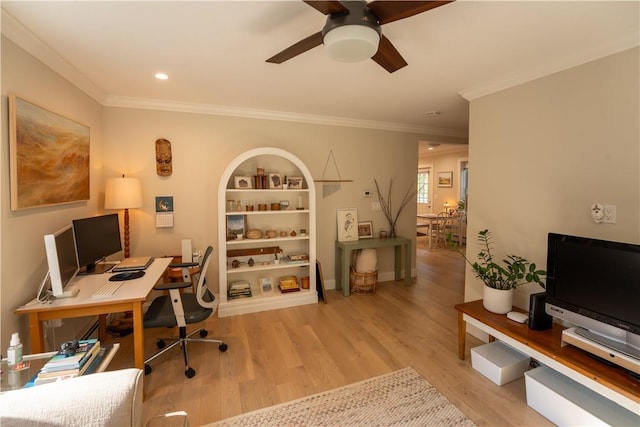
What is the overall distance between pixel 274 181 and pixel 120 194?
1608 millimetres

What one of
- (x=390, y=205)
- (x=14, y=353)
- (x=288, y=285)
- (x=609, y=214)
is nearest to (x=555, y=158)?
(x=609, y=214)

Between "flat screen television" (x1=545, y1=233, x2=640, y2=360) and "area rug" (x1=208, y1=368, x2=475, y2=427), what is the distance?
925 mm

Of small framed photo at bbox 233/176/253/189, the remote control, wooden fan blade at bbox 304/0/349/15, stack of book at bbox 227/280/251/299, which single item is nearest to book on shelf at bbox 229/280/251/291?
stack of book at bbox 227/280/251/299

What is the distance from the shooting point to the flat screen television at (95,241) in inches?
86.0

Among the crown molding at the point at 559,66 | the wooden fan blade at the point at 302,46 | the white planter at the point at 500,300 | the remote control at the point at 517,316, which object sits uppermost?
the crown molding at the point at 559,66

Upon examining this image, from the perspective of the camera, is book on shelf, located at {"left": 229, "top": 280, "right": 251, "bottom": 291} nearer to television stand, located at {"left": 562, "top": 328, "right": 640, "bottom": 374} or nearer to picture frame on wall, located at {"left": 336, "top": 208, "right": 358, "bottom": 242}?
picture frame on wall, located at {"left": 336, "top": 208, "right": 358, "bottom": 242}

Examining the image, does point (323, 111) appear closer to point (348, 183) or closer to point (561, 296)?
point (348, 183)

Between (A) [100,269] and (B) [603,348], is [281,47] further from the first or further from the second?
(B) [603,348]

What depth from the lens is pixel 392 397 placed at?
2.04m

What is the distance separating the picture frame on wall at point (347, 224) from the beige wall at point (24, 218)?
289cm

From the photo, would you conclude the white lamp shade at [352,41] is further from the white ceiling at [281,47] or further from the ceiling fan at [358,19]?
the white ceiling at [281,47]

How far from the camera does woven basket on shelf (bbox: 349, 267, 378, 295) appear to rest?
3992 millimetres

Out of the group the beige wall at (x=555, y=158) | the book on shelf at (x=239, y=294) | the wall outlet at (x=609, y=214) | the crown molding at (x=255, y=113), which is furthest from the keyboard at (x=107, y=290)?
the wall outlet at (x=609, y=214)

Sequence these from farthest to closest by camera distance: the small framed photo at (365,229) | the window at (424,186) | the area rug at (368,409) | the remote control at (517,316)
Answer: the window at (424,186) < the small framed photo at (365,229) < the remote control at (517,316) < the area rug at (368,409)
